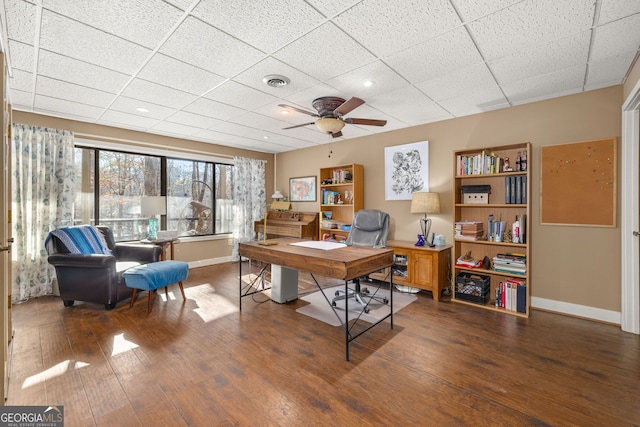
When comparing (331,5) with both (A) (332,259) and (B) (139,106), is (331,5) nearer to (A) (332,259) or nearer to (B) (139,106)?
(A) (332,259)

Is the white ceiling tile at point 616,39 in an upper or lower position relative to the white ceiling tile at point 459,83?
lower

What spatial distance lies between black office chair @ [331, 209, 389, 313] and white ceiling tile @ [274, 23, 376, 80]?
6.02 feet

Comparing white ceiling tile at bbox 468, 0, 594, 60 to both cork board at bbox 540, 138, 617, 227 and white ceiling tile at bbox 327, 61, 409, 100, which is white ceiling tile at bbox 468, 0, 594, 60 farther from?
cork board at bbox 540, 138, 617, 227

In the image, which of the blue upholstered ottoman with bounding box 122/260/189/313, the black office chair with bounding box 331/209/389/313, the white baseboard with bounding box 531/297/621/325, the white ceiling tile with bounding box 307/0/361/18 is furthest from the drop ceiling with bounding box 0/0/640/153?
the white baseboard with bounding box 531/297/621/325

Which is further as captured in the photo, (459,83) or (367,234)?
(367,234)

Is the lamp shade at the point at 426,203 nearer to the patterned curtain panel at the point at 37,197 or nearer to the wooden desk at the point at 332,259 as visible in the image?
the wooden desk at the point at 332,259

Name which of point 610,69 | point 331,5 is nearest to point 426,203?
point 610,69

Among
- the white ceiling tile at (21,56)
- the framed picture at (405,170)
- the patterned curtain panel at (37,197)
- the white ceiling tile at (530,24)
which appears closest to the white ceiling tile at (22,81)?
the white ceiling tile at (21,56)

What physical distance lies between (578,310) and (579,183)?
1379mm

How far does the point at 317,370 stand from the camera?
2.14 meters

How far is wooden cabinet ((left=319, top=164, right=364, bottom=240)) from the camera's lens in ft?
16.2

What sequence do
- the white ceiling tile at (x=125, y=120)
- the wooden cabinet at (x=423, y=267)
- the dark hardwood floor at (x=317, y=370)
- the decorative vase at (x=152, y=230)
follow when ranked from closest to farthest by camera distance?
1. the dark hardwood floor at (x=317, y=370)
2. the wooden cabinet at (x=423, y=267)
3. the white ceiling tile at (x=125, y=120)
4. the decorative vase at (x=152, y=230)

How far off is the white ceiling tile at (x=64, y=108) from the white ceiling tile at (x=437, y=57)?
3.67 m

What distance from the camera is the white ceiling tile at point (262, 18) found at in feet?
5.78
